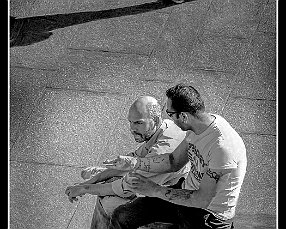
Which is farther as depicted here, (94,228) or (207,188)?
(94,228)

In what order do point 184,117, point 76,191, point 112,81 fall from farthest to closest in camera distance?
point 112,81, point 76,191, point 184,117

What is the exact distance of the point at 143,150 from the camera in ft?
17.7

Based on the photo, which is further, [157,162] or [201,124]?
[157,162]

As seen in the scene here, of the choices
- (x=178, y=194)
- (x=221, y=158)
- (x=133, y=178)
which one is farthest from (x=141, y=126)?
(x=221, y=158)

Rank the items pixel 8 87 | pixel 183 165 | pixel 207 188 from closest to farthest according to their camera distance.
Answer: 1. pixel 207 188
2. pixel 183 165
3. pixel 8 87

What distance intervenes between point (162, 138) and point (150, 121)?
0.49 ft

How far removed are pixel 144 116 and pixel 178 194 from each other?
600mm

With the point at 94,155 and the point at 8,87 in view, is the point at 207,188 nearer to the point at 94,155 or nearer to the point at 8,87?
the point at 94,155

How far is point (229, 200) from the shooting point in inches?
195

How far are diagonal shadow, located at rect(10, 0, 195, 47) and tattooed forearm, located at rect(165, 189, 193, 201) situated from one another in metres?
4.60

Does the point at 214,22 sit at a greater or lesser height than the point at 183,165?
lesser

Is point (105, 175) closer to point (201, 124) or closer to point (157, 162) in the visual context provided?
point (157, 162)

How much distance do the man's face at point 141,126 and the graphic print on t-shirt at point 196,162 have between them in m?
0.37

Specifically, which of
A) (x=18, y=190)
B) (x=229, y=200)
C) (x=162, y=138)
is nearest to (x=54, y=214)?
(x=18, y=190)
